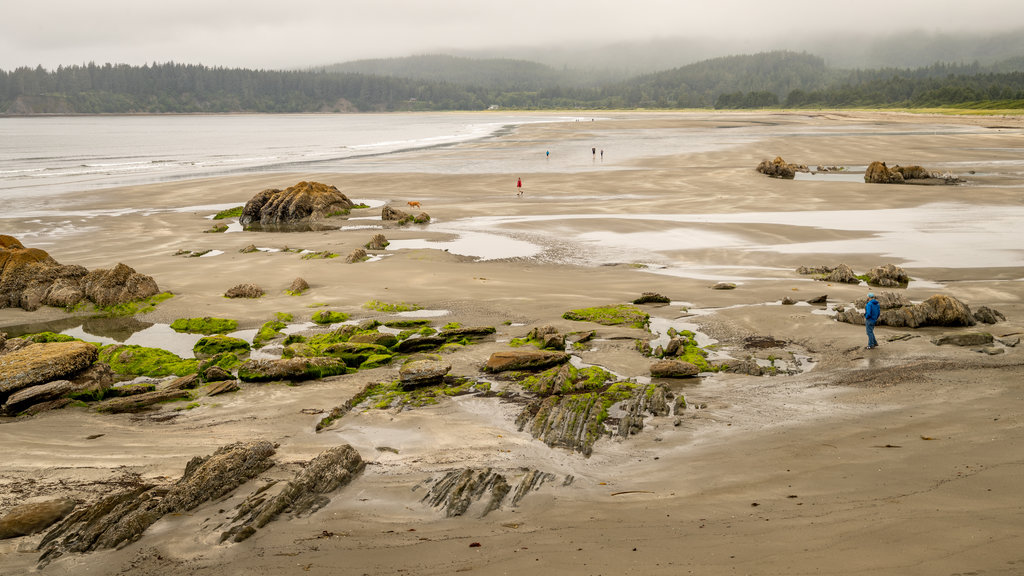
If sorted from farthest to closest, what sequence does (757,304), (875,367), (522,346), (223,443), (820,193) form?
(820,193) → (757,304) → (522,346) → (875,367) → (223,443)

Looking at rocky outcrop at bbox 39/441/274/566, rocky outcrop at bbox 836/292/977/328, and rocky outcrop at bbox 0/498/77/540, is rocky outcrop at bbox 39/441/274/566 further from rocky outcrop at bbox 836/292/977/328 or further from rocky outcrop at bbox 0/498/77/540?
rocky outcrop at bbox 836/292/977/328

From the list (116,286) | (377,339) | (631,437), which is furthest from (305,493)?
(116,286)

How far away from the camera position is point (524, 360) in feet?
40.7

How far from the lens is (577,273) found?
2078cm

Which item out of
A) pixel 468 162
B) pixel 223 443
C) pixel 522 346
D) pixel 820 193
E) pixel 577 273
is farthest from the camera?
pixel 468 162

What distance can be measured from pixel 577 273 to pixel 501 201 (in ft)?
57.0

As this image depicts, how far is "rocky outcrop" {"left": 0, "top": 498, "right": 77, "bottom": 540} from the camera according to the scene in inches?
283

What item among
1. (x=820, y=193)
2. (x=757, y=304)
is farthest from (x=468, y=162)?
(x=757, y=304)

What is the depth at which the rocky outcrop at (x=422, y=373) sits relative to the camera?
1169 cm

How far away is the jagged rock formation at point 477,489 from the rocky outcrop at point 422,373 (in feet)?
11.1

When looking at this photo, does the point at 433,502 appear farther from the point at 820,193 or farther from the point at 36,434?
the point at 820,193

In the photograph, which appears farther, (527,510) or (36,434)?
(36,434)

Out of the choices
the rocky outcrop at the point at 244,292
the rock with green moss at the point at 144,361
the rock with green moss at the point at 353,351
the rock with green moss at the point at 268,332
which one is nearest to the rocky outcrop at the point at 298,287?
the rocky outcrop at the point at 244,292

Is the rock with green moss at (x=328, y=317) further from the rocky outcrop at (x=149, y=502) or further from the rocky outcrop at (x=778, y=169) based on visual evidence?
the rocky outcrop at (x=778, y=169)
